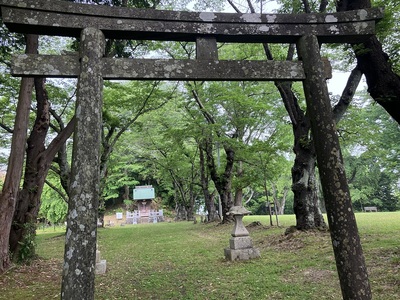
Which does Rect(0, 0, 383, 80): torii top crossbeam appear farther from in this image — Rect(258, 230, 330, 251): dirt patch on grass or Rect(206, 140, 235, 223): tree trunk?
Rect(206, 140, 235, 223): tree trunk

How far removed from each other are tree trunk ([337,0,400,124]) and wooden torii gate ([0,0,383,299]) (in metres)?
1.92

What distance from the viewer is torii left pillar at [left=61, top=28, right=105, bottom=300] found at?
3023 millimetres

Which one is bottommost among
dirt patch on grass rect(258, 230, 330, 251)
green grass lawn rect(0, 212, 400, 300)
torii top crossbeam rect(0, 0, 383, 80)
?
green grass lawn rect(0, 212, 400, 300)

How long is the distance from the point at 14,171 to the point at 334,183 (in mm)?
6951

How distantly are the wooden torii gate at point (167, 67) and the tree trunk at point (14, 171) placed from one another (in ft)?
13.5

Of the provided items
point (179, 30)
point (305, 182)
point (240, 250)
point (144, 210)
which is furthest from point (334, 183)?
point (144, 210)

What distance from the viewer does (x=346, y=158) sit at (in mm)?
30328

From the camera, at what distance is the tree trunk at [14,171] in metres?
6.67

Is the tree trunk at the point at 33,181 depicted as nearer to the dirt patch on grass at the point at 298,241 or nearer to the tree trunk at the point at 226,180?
the dirt patch on grass at the point at 298,241

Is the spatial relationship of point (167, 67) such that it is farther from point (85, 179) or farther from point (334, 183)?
point (334, 183)

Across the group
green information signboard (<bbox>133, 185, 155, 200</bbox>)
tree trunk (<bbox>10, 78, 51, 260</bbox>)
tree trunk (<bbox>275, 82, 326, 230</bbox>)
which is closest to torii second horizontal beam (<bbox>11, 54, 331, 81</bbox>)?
tree trunk (<bbox>10, 78, 51, 260</bbox>)

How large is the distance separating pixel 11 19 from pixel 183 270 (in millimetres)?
6002

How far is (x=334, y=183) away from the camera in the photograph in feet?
11.7

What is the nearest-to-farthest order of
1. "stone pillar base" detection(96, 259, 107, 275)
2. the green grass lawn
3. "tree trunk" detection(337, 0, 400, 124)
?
the green grass lawn, "tree trunk" detection(337, 0, 400, 124), "stone pillar base" detection(96, 259, 107, 275)
